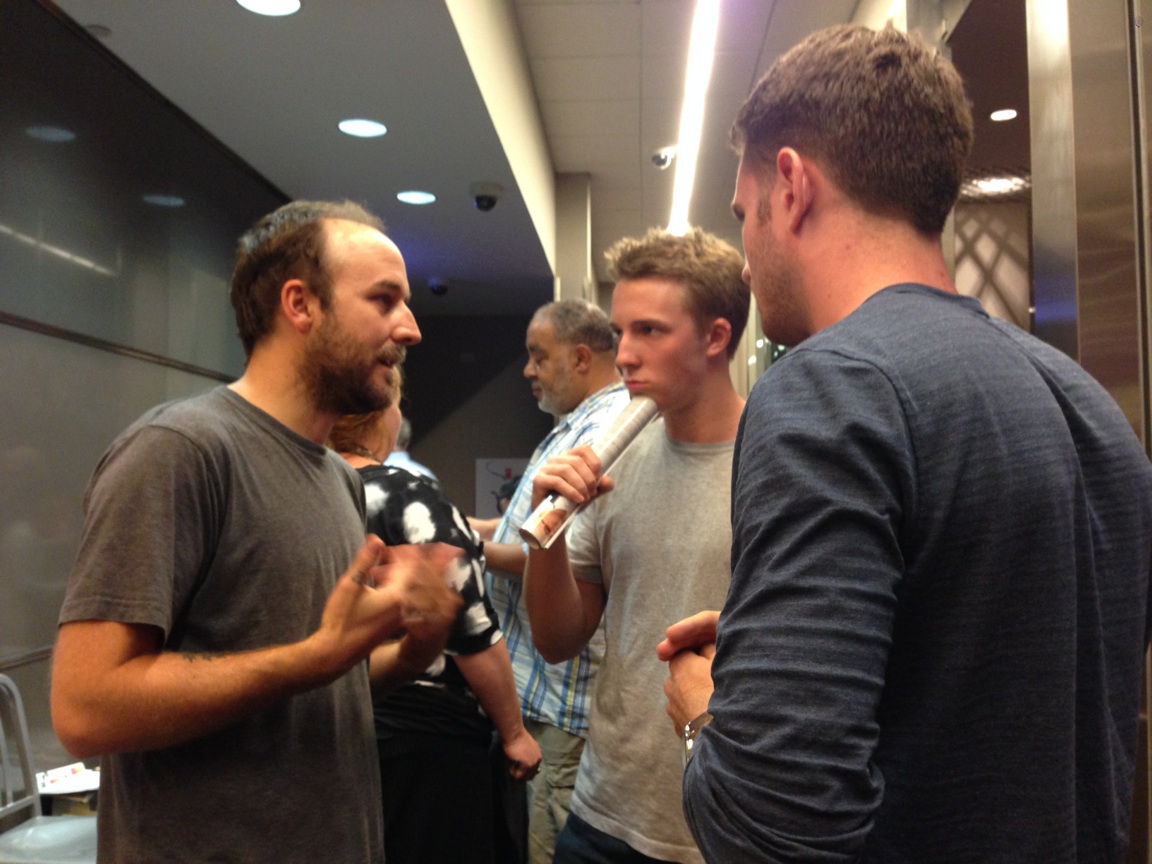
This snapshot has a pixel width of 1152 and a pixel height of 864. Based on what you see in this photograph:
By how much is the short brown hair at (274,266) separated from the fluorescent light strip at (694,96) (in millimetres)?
1659

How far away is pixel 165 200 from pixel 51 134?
0.70 meters

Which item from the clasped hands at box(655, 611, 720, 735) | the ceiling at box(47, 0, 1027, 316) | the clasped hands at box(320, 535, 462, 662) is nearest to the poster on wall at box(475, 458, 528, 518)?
the ceiling at box(47, 0, 1027, 316)

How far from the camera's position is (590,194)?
6395 millimetres

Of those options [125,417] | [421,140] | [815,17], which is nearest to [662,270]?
[125,417]

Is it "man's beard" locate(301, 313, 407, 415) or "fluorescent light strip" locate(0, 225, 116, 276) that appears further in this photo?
"fluorescent light strip" locate(0, 225, 116, 276)

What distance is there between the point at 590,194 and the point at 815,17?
8.34 feet

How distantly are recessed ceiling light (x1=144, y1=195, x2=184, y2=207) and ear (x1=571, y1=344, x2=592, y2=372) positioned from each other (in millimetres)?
1565

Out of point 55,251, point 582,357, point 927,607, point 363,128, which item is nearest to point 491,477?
point 363,128

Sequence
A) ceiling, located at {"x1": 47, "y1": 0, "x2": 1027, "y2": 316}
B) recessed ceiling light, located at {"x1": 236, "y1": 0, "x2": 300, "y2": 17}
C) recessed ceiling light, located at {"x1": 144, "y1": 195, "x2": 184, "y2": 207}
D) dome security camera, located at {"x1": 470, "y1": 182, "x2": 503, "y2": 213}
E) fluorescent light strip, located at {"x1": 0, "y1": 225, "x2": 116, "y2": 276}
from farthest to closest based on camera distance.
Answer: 1. dome security camera, located at {"x1": 470, "y1": 182, "x2": 503, "y2": 213}
2. recessed ceiling light, located at {"x1": 144, "y1": 195, "x2": 184, "y2": 207}
3. ceiling, located at {"x1": 47, "y1": 0, "x2": 1027, "y2": 316}
4. recessed ceiling light, located at {"x1": 236, "y1": 0, "x2": 300, "y2": 17}
5. fluorescent light strip, located at {"x1": 0, "y1": 225, "x2": 116, "y2": 276}

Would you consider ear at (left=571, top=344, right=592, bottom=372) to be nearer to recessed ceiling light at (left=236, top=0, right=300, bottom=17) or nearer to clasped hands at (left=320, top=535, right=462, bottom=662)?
recessed ceiling light at (left=236, top=0, right=300, bottom=17)

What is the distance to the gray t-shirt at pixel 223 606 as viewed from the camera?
43.3 inches

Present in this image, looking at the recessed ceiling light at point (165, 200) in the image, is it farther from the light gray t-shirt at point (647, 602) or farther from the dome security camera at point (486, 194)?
the light gray t-shirt at point (647, 602)

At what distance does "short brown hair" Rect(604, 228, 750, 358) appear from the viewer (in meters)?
1.69

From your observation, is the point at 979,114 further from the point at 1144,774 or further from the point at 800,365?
the point at 800,365
